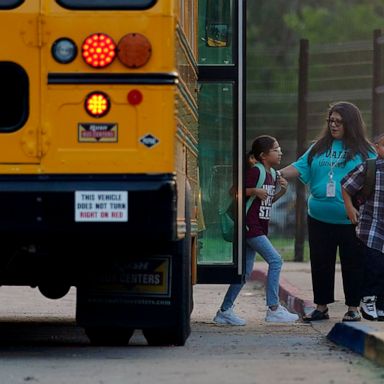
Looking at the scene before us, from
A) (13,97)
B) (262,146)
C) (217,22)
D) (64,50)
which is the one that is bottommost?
(262,146)

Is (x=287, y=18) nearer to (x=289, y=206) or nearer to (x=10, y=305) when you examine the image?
(x=289, y=206)

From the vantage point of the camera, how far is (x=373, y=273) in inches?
458

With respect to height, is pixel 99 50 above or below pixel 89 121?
above

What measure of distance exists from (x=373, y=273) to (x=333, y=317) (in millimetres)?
1046

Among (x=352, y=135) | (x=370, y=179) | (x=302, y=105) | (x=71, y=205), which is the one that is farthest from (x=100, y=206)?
(x=302, y=105)

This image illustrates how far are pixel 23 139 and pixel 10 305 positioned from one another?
245 inches

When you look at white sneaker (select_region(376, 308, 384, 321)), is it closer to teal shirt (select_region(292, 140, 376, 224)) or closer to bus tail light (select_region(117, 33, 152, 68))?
teal shirt (select_region(292, 140, 376, 224))

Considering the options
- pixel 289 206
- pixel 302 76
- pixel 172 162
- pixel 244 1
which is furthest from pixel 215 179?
pixel 289 206

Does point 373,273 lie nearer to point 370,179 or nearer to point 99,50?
point 370,179

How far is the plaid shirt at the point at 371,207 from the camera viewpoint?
11.6 metres

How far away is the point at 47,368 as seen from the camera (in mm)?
8250

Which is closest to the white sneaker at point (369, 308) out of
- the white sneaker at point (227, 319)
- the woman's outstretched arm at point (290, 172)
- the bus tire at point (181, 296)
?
the white sneaker at point (227, 319)

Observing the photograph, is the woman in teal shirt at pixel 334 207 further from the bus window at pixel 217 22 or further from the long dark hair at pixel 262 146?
the bus window at pixel 217 22

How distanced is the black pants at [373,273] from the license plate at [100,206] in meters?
3.87
